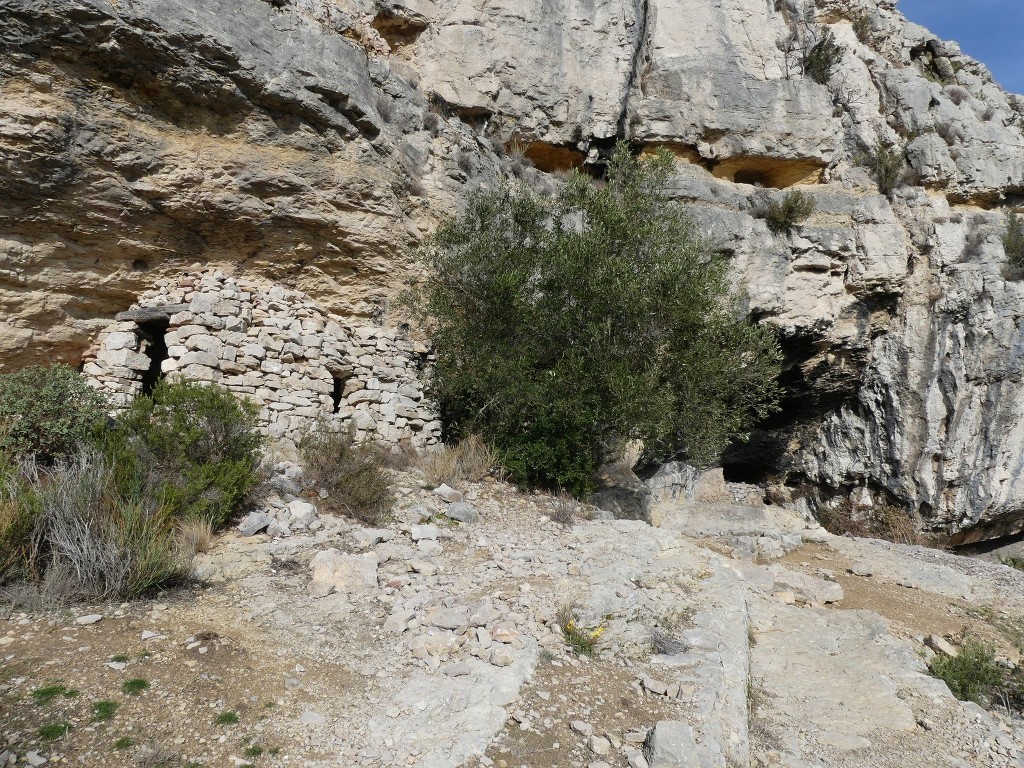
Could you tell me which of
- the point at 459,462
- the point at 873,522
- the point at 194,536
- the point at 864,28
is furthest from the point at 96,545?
the point at 864,28

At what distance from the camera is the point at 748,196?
1398cm

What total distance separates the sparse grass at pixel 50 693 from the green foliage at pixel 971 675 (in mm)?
6638

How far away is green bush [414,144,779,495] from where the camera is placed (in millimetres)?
8570

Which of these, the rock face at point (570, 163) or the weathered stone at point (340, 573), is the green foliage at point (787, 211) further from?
the weathered stone at point (340, 573)

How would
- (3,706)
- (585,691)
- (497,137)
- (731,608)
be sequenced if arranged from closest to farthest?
(3,706) < (585,691) < (731,608) < (497,137)

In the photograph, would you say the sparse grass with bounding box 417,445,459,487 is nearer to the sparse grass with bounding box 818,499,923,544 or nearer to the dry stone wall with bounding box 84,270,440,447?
the dry stone wall with bounding box 84,270,440,447

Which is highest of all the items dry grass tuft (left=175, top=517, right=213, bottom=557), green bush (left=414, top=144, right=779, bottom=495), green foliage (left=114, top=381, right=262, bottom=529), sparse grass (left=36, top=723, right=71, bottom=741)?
green bush (left=414, top=144, right=779, bottom=495)

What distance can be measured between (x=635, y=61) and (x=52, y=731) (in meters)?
15.8

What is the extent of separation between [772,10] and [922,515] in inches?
527

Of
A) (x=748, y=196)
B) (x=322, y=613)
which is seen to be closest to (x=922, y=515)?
(x=748, y=196)

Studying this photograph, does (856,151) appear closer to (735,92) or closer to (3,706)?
(735,92)

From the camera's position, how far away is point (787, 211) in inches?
527

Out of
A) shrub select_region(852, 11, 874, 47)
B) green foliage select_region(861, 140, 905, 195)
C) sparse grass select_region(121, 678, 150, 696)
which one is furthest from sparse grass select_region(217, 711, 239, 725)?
shrub select_region(852, 11, 874, 47)

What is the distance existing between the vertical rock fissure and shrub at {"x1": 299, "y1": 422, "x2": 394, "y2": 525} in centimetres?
Result: 1043
